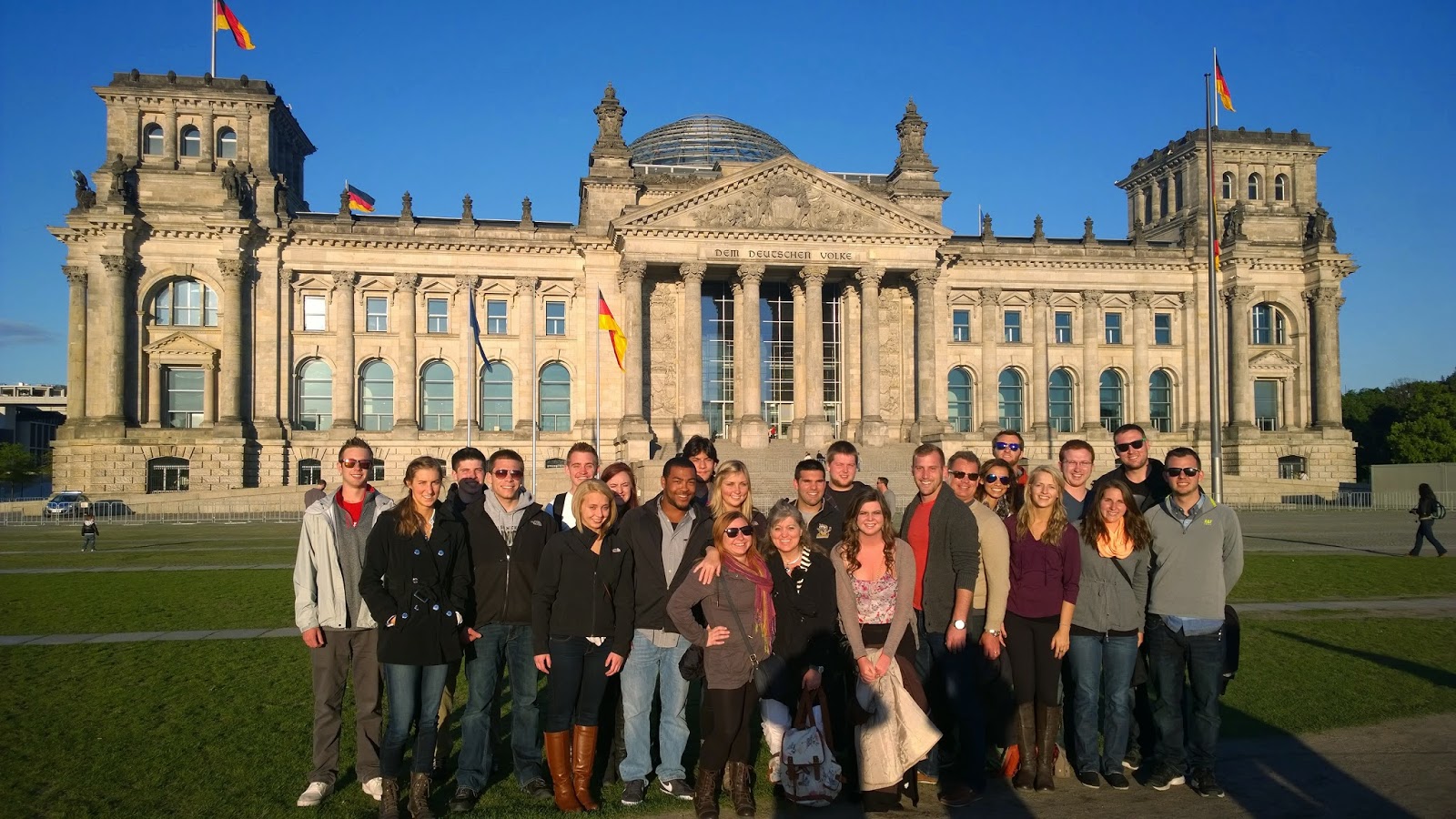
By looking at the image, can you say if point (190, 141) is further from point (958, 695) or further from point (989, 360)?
point (958, 695)

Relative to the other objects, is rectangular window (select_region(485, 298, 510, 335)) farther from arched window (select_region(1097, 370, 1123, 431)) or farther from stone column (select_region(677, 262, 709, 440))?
arched window (select_region(1097, 370, 1123, 431))

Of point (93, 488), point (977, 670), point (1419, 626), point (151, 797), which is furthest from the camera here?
point (93, 488)

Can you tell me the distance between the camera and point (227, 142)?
5875 cm

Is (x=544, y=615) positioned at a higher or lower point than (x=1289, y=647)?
higher

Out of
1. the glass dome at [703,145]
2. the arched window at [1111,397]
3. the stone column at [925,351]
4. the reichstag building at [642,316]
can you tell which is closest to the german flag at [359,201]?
the reichstag building at [642,316]

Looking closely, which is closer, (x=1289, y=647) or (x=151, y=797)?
(x=151, y=797)

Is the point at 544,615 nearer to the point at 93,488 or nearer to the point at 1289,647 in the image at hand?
the point at 1289,647

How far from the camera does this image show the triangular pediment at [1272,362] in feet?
216

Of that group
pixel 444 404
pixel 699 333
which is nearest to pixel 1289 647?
pixel 699 333

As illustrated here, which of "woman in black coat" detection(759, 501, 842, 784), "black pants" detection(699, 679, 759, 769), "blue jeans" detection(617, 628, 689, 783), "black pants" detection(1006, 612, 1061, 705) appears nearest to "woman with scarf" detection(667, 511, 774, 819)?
"black pants" detection(699, 679, 759, 769)

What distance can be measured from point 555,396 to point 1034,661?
173 feet

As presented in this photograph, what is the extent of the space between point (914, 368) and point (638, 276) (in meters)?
16.3

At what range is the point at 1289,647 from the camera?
48.6 feet

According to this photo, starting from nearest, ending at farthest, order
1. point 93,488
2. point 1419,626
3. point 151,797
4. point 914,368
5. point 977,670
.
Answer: point 151,797
point 977,670
point 1419,626
point 93,488
point 914,368
